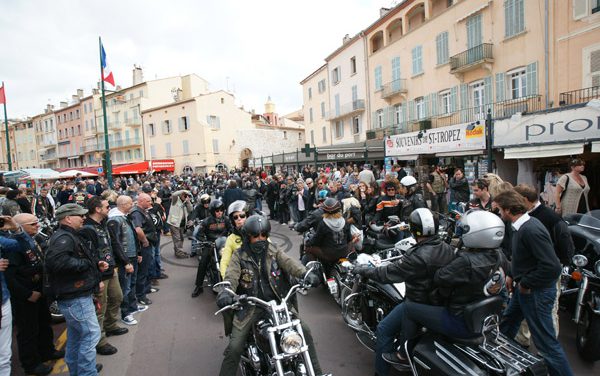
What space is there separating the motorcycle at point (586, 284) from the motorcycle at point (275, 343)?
2952 mm

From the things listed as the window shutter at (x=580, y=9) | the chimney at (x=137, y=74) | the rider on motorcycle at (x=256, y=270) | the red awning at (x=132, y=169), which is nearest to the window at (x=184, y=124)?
the red awning at (x=132, y=169)

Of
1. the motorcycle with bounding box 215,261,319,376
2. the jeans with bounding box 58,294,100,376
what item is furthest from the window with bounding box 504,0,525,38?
the jeans with bounding box 58,294,100,376

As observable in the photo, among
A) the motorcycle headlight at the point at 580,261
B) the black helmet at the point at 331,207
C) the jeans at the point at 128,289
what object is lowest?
the jeans at the point at 128,289

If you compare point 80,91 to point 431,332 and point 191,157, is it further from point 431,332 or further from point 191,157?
point 431,332

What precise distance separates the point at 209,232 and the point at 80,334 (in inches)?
117

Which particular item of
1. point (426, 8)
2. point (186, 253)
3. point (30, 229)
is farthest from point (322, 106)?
point (30, 229)

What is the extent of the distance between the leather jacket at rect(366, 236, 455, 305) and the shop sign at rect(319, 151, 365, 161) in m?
15.4

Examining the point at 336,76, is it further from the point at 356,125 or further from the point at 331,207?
the point at 331,207

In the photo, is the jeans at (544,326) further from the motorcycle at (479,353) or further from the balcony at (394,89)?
the balcony at (394,89)

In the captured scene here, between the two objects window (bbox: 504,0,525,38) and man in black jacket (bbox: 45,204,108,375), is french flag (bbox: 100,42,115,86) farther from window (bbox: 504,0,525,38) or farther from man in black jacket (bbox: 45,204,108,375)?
window (bbox: 504,0,525,38)

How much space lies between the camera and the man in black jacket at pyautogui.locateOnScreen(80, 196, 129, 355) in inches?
168

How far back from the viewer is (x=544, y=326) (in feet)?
10.2

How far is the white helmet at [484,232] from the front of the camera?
2.69 meters

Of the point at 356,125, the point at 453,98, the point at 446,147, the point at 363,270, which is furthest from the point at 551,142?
the point at 356,125
